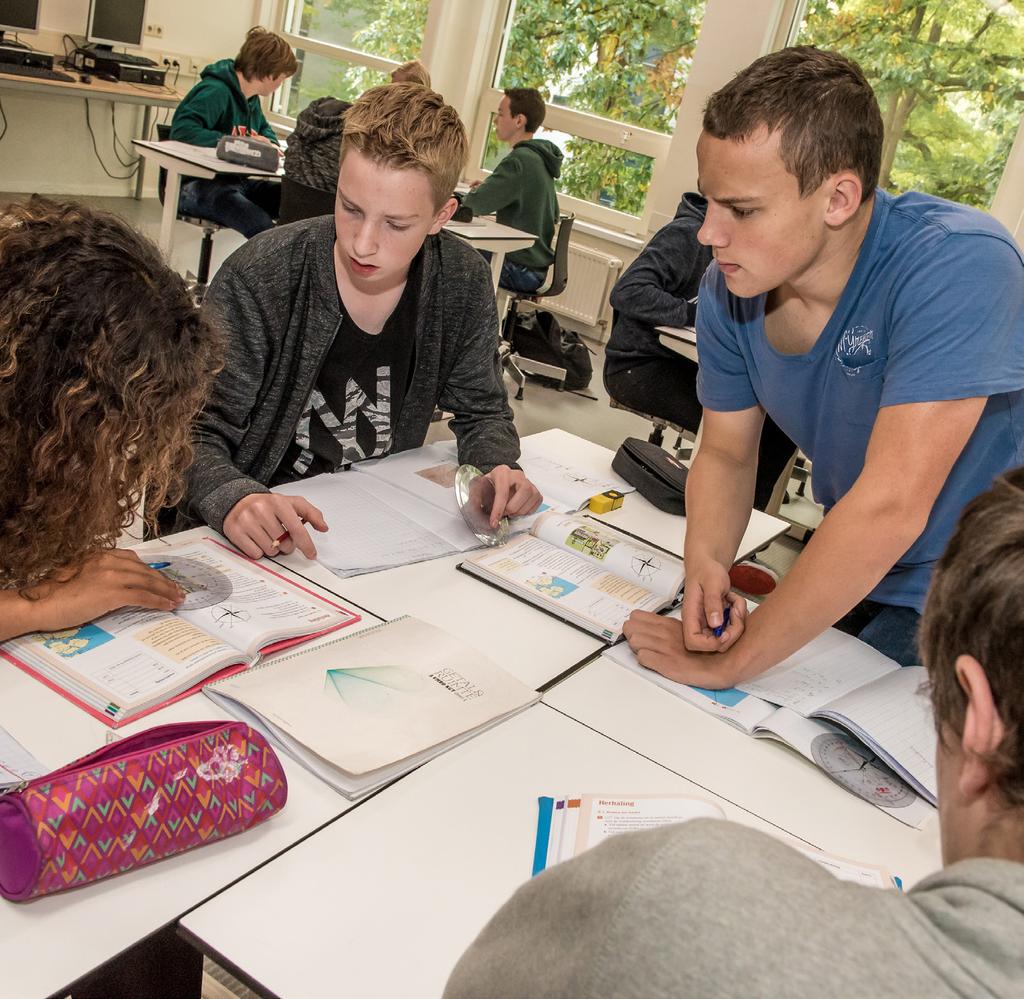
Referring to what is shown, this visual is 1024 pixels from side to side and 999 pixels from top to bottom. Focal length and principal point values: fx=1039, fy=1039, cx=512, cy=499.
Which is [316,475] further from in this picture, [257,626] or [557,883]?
[557,883]

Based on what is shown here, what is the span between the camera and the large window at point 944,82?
5.08 metres

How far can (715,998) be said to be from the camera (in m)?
0.48

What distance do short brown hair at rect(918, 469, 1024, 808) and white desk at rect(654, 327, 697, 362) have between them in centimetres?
264

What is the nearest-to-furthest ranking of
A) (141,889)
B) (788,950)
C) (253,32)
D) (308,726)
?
(788,950) → (141,889) → (308,726) → (253,32)

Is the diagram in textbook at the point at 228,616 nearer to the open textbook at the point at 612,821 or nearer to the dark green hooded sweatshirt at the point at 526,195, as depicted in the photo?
the open textbook at the point at 612,821

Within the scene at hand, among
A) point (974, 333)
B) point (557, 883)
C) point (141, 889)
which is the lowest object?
point (141, 889)

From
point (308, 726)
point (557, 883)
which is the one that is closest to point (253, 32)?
point (308, 726)

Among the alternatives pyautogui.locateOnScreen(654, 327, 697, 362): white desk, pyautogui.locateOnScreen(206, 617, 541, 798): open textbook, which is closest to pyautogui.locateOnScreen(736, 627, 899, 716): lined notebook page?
pyautogui.locateOnScreen(206, 617, 541, 798): open textbook

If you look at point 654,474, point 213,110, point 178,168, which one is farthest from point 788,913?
point 213,110

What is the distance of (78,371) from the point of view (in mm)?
1047

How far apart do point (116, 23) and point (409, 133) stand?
5553 mm

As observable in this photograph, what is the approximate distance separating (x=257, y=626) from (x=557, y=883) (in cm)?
80

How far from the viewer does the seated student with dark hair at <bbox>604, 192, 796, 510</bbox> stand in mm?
3365

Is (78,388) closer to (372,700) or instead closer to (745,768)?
(372,700)
